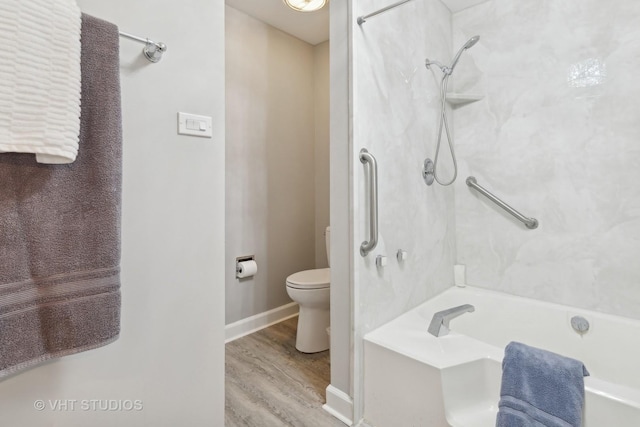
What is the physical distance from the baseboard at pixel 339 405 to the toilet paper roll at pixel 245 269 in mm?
1117

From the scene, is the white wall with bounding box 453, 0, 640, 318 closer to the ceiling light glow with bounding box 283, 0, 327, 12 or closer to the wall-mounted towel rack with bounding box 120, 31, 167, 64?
the ceiling light glow with bounding box 283, 0, 327, 12

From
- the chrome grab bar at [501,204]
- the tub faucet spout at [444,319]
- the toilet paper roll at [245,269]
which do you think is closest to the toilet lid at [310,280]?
→ the toilet paper roll at [245,269]

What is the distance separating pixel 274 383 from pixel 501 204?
6.02 feet

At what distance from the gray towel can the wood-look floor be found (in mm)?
1029

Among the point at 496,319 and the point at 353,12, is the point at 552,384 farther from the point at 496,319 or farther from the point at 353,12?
the point at 353,12

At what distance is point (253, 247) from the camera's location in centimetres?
252

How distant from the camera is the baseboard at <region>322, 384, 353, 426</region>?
4.89 feet

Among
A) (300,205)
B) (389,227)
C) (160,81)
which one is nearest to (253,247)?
(300,205)

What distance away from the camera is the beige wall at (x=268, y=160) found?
239 cm

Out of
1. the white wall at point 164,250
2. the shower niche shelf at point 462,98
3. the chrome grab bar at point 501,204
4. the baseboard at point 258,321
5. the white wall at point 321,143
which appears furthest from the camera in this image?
the white wall at point 321,143

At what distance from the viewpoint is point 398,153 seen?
1.72m

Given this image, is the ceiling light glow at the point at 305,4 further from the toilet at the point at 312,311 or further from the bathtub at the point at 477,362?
the bathtub at the point at 477,362

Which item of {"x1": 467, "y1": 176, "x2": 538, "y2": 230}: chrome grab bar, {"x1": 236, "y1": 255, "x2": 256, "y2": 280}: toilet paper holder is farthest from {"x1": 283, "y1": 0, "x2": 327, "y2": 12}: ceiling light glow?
{"x1": 236, "y1": 255, "x2": 256, "y2": 280}: toilet paper holder

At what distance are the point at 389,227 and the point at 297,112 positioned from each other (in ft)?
A: 5.57
